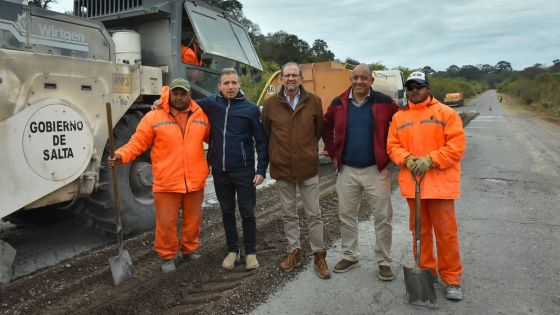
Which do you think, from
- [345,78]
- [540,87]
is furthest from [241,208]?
[540,87]

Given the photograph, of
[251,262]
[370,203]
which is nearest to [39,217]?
[251,262]

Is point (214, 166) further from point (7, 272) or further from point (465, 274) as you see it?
point (465, 274)

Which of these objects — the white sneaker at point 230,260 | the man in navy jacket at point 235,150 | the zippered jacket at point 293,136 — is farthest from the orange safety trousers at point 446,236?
the white sneaker at point 230,260

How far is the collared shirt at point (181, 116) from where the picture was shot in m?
3.91

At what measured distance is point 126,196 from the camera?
476 centimetres

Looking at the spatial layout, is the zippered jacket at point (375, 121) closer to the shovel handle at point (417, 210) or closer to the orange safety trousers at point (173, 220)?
the shovel handle at point (417, 210)

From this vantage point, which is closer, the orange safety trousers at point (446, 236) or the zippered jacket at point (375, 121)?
the orange safety trousers at point (446, 236)

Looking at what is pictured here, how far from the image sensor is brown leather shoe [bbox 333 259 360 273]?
13.0ft

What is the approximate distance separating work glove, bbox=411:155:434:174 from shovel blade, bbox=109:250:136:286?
2.47 m

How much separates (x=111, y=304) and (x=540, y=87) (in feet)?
153

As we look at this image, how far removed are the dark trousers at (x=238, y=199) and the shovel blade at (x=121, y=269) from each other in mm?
886

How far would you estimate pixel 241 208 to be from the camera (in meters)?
4.04

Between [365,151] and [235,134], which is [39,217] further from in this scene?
[365,151]

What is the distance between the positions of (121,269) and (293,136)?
1825 mm
